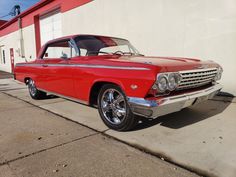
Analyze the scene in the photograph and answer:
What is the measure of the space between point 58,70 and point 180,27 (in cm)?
379

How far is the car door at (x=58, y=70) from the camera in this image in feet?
14.8

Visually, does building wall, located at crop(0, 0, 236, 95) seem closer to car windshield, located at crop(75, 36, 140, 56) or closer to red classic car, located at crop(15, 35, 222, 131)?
red classic car, located at crop(15, 35, 222, 131)

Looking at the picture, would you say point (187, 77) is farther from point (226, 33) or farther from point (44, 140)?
point (226, 33)

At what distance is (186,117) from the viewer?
420 centimetres

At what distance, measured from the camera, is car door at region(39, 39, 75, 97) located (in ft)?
14.8

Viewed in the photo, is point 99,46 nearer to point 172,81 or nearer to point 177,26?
point 172,81

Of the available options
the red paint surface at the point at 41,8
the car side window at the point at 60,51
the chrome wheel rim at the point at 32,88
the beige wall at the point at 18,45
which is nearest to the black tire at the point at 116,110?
the car side window at the point at 60,51

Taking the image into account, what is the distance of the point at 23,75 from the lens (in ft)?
22.1

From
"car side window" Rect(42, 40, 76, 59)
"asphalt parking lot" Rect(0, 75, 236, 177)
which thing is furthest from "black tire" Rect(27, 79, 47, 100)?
"asphalt parking lot" Rect(0, 75, 236, 177)

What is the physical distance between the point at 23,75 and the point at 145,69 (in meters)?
4.93

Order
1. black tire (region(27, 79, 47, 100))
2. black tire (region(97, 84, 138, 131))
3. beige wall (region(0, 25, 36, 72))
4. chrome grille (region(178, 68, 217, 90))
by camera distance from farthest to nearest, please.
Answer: beige wall (region(0, 25, 36, 72)) → black tire (region(27, 79, 47, 100)) → black tire (region(97, 84, 138, 131)) → chrome grille (region(178, 68, 217, 90))

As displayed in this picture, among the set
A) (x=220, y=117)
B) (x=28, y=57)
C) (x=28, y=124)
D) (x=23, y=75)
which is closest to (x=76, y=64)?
(x=28, y=124)

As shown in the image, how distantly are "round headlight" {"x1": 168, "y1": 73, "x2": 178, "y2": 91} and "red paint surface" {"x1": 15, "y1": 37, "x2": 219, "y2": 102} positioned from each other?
0.08 m

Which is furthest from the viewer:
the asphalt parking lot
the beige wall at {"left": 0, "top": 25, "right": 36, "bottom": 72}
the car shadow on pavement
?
the beige wall at {"left": 0, "top": 25, "right": 36, "bottom": 72}
